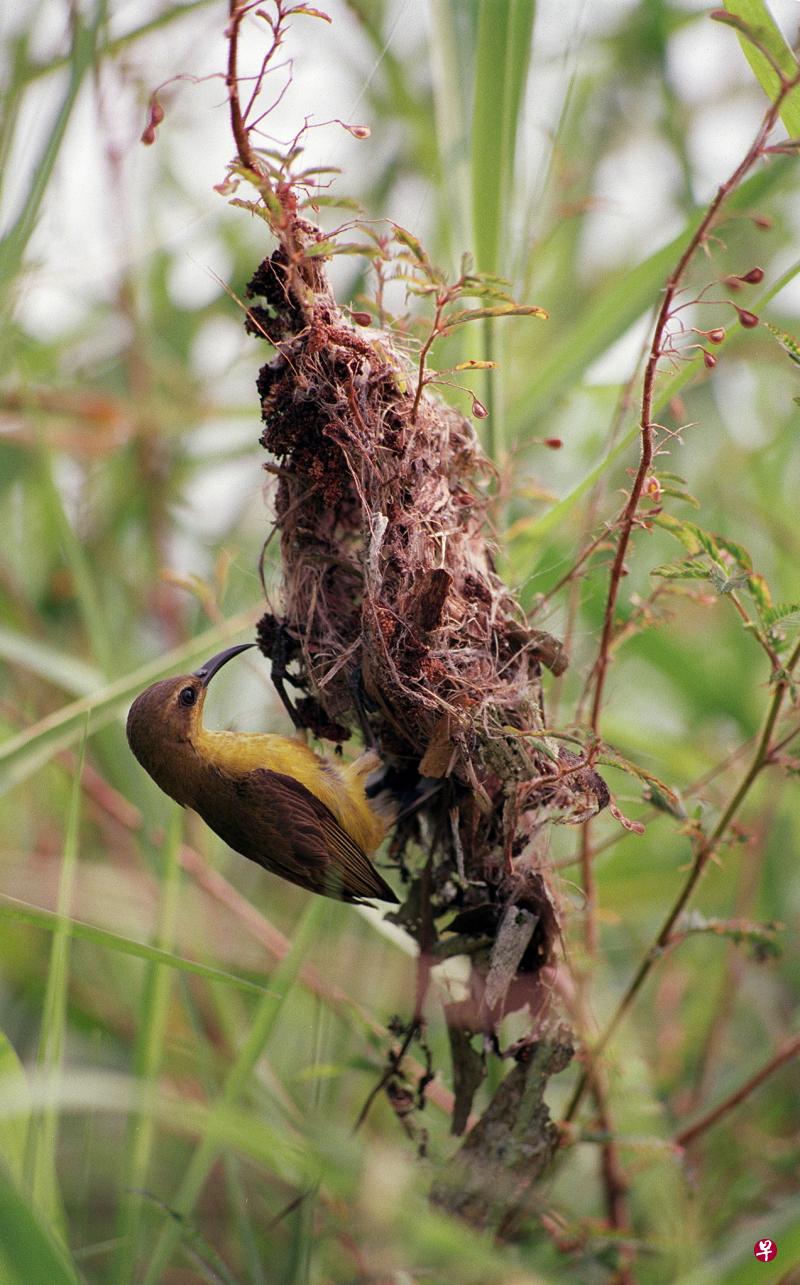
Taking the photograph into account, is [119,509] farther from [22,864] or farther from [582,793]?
[582,793]

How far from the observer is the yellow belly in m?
2.29

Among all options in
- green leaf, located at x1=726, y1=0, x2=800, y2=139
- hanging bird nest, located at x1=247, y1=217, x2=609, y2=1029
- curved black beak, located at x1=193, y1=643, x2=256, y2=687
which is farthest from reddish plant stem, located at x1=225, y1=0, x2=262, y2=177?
curved black beak, located at x1=193, y1=643, x2=256, y2=687

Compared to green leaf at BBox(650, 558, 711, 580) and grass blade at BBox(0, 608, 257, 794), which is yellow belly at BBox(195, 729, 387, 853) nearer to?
grass blade at BBox(0, 608, 257, 794)

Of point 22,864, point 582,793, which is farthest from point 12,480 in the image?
point 582,793

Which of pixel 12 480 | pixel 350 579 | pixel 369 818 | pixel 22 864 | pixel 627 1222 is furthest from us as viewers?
pixel 12 480

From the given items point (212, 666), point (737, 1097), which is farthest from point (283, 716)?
point (737, 1097)

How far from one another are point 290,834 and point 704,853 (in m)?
0.86

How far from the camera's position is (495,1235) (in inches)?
85.1

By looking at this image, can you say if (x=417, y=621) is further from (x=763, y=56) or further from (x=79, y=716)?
(x=763, y=56)

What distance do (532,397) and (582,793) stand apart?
1289mm

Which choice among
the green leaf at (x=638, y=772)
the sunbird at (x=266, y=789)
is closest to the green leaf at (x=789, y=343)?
the green leaf at (x=638, y=772)

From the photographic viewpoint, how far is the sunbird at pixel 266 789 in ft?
7.27

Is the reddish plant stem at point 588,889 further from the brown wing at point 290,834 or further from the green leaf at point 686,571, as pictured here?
the green leaf at point 686,571

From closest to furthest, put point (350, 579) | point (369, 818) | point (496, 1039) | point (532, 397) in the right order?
1. point (496, 1039)
2. point (350, 579)
3. point (369, 818)
4. point (532, 397)
